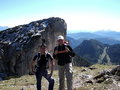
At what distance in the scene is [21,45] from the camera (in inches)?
1896

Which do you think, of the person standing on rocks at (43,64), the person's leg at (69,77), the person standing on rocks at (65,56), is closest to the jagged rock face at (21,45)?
the person standing on rocks at (43,64)

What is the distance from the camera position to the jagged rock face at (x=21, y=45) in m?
47.2

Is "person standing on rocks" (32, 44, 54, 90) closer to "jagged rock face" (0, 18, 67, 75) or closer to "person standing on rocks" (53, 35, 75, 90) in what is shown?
"person standing on rocks" (53, 35, 75, 90)

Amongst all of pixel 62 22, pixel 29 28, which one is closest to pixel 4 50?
pixel 29 28

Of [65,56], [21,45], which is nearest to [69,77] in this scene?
[65,56]

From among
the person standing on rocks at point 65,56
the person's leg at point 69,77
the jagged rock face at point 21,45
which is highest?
the person standing on rocks at point 65,56

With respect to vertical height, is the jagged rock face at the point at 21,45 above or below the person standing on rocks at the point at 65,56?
below

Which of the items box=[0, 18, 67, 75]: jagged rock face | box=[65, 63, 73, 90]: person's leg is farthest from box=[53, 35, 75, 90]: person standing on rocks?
box=[0, 18, 67, 75]: jagged rock face

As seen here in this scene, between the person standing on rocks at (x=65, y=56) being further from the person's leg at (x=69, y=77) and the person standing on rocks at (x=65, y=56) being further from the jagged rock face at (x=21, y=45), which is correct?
the jagged rock face at (x=21, y=45)

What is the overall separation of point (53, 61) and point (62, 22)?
44311 mm

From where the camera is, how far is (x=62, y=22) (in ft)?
192

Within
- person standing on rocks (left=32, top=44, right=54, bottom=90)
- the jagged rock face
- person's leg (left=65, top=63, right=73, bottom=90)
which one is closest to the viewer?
person's leg (left=65, top=63, right=73, bottom=90)

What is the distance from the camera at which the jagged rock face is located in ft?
155

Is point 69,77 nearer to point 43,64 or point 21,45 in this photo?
point 43,64
